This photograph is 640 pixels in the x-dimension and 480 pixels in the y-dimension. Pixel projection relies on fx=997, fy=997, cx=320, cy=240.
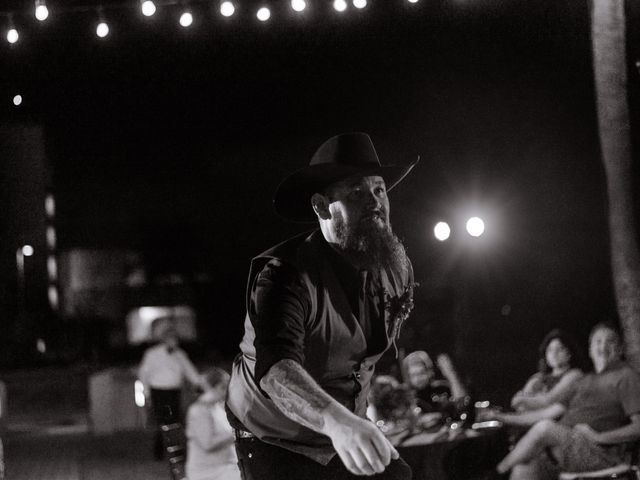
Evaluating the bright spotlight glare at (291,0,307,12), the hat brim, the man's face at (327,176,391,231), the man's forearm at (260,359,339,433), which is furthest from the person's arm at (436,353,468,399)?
the man's forearm at (260,359,339,433)

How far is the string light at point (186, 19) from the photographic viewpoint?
26.1 ft

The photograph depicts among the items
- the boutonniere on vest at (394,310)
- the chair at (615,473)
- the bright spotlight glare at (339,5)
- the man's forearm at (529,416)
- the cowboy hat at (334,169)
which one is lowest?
the chair at (615,473)

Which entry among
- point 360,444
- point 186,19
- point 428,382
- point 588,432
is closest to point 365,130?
point 186,19

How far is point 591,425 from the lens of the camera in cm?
598

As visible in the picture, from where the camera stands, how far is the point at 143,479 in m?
9.19

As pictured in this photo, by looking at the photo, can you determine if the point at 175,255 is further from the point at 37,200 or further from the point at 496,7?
the point at 496,7

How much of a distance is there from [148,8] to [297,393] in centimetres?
637

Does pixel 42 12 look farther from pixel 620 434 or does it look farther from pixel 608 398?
pixel 620 434

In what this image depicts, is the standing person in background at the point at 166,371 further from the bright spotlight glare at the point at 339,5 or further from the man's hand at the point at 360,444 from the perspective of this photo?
the man's hand at the point at 360,444

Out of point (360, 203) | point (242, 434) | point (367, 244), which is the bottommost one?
point (242, 434)

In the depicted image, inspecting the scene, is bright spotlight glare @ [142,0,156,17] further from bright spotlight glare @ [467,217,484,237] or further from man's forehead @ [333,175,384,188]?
man's forehead @ [333,175,384,188]

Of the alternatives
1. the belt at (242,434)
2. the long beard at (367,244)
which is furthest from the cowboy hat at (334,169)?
the belt at (242,434)

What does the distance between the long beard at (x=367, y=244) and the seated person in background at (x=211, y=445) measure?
3.70 m

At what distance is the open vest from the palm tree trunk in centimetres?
577
